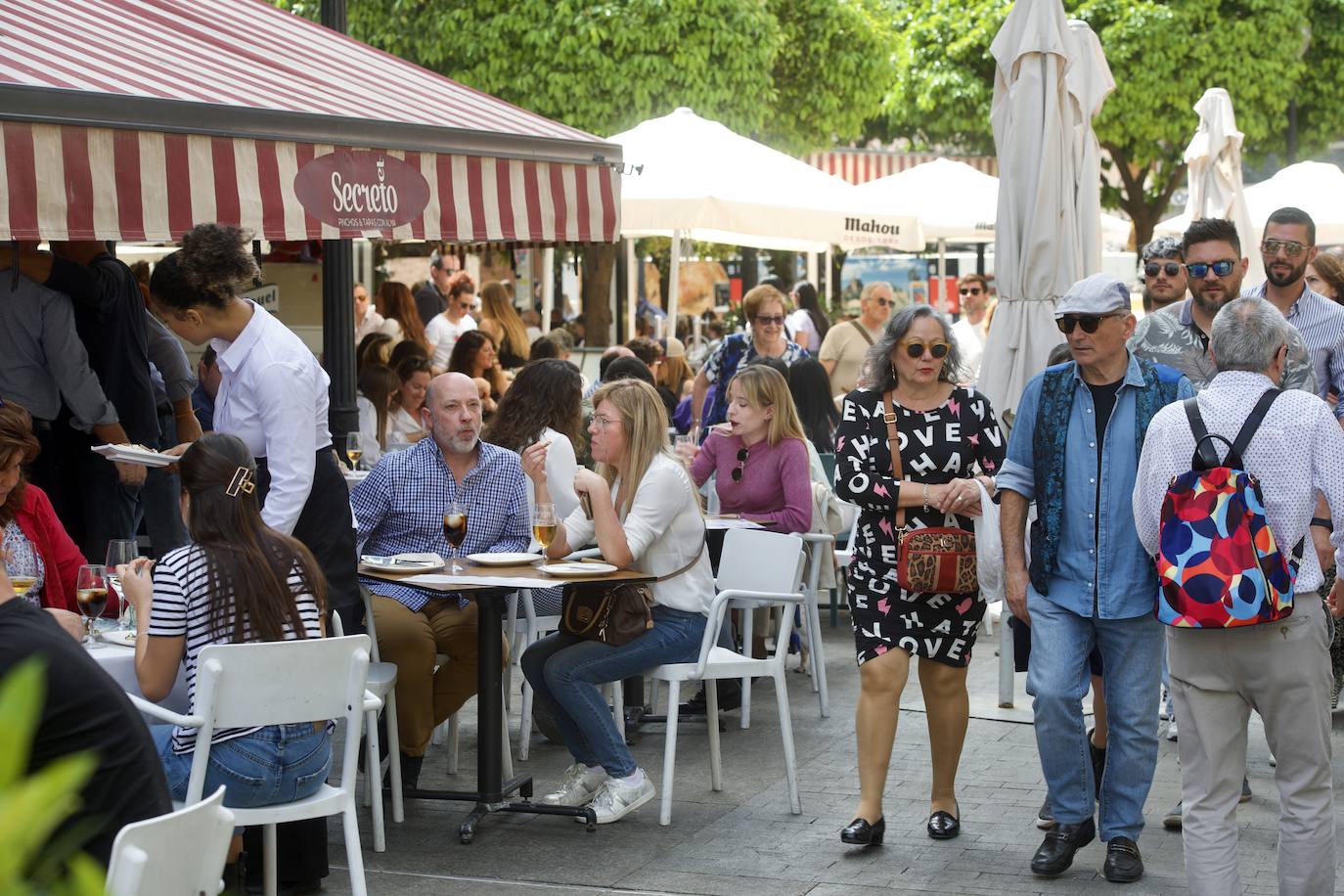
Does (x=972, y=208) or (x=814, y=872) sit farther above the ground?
(x=972, y=208)

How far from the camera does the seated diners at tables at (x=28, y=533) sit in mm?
4742

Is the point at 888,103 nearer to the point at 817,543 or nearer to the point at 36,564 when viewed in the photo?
the point at 817,543

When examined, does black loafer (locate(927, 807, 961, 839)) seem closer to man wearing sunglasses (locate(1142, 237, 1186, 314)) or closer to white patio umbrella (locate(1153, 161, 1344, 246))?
man wearing sunglasses (locate(1142, 237, 1186, 314))

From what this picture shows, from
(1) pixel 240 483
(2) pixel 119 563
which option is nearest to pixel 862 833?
(1) pixel 240 483

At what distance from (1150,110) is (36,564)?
27880 millimetres

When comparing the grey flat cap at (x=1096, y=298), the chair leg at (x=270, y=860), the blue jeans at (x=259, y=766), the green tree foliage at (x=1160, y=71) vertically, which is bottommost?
the chair leg at (x=270, y=860)

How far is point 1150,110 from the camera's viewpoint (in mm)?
29750

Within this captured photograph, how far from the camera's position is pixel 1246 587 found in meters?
4.23

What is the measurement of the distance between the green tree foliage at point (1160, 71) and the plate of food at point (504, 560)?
23822mm

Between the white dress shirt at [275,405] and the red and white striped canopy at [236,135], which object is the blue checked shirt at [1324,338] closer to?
the red and white striped canopy at [236,135]

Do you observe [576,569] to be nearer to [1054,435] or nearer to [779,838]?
[779,838]

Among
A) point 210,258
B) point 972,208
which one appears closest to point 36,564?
point 210,258

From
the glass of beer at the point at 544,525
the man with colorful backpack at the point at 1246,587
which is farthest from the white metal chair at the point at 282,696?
the man with colorful backpack at the point at 1246,587

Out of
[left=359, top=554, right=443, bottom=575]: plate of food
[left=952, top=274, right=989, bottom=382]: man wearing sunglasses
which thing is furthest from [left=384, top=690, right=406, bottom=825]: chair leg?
[left=952, top=274, right=989, bottom=382]: man wearing sunglasses
